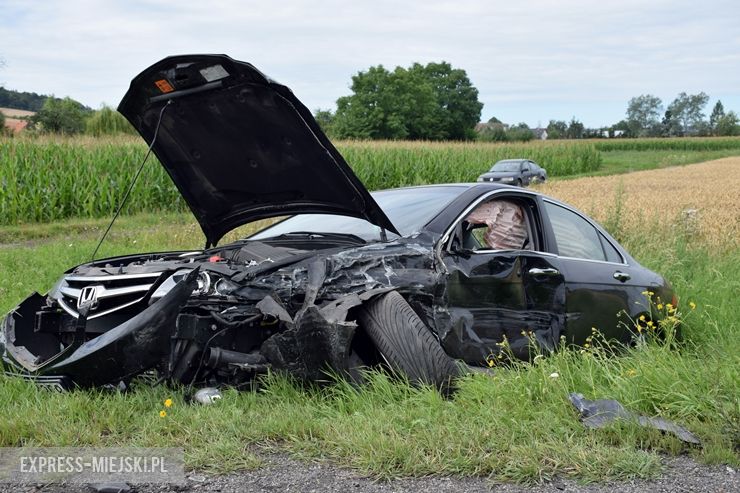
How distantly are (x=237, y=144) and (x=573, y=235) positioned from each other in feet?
9.33

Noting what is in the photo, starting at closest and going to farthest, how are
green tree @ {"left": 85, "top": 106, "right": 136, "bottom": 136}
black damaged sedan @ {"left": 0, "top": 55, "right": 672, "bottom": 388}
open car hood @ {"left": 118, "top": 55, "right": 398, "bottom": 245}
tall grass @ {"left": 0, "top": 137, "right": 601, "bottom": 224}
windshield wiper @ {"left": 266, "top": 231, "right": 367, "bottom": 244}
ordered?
black damaged sedan @ {"left": 0, "top": 55, "right": 672, "bottom": 388} → open car hood @ {"left": 118, "top": 55, "right": 398, "bottom": 245} → windshield wiper @ {"left": 266, "top": 231, "right": 367, "bottom": 244} → tall grass @ {"left": 0, "top": 137, "right": 601, "bottom": 224} → green tree @ {"left": 85, "top": 106, "right": 136, "bottom": 136}

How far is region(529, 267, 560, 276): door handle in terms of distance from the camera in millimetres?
5361

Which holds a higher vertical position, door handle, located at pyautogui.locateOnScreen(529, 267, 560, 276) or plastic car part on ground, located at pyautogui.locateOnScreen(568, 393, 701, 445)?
door handle, located at pyautogui.locateOnScreen(529, 267, 560, 276)

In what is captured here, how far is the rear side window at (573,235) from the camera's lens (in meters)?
6.02

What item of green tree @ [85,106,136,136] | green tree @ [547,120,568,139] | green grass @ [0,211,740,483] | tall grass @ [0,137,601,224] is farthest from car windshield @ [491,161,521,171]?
green tree @ [547,120,568,139]

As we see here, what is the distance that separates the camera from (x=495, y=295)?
514cm

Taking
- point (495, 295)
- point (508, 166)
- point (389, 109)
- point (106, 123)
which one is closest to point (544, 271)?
point (495, 295)

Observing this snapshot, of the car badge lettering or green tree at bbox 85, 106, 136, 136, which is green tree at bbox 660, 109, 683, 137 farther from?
the car badge lettering

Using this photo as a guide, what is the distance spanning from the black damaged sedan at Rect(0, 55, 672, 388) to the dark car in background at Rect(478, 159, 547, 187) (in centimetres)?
2448

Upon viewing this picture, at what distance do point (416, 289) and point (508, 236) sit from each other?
4.33ft

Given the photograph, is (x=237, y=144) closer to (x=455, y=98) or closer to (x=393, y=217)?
(x=393, y=217)

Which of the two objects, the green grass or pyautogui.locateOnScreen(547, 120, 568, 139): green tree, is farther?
pyautogui.locateOnScreen(547, 120, 568, 139): green tree

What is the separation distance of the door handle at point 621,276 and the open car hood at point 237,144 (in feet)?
7.09

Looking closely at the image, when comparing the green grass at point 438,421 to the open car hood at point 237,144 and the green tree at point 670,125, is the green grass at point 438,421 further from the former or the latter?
the green tree at point 670,125
